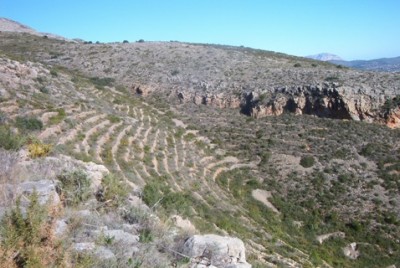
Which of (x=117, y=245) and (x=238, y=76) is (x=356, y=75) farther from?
(x=117, y=245)

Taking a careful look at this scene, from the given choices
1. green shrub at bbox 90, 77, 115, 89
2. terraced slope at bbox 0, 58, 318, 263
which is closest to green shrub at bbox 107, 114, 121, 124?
terraced slope at bbox 0, 58, 318, 263

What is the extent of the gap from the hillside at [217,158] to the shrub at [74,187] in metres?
0.08

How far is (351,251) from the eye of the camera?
Answer: 22.0m

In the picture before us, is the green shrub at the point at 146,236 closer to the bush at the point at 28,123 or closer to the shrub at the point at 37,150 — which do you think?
the shrub at the point at 37,150

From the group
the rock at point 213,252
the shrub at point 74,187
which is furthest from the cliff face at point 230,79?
the rock at point 213,252

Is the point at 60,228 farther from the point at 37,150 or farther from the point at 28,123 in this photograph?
the point at 28,123

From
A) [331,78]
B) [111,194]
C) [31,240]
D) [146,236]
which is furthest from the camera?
[331,78]

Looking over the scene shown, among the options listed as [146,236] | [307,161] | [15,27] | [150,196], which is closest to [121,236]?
[146,236]

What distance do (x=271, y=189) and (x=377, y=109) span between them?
17967 mm

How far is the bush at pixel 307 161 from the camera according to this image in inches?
1189

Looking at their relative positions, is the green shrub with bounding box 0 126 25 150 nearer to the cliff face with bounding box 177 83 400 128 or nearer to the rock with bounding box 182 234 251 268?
the rock with bounding box 182 234 251 268

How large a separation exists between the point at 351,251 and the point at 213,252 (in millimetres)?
17726

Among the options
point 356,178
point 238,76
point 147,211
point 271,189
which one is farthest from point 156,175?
point 238,76

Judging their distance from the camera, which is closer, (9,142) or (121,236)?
(121,236)
